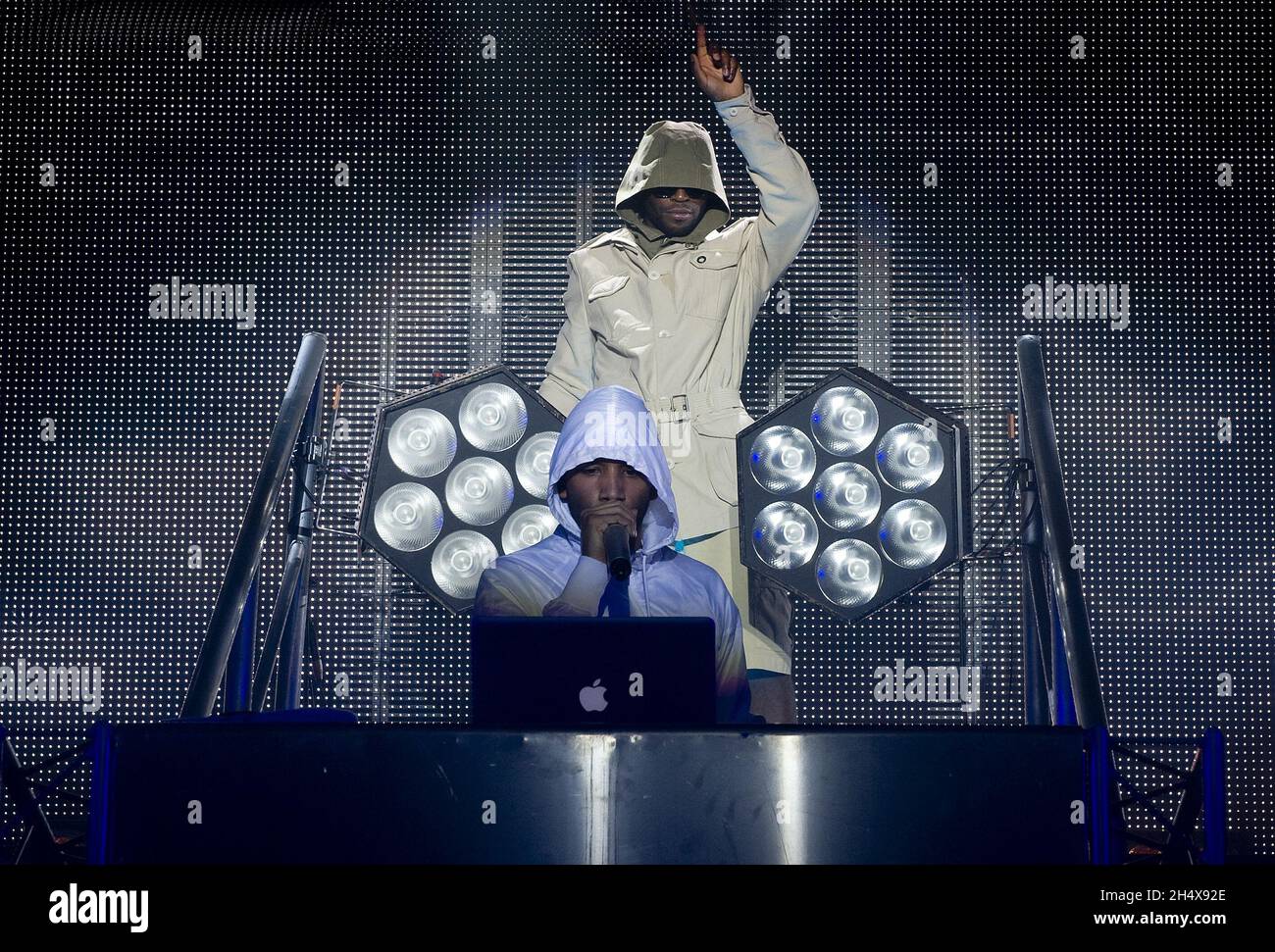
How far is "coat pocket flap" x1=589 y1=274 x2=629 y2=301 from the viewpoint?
18.1 feet

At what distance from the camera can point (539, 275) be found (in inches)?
229

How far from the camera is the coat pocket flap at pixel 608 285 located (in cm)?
551

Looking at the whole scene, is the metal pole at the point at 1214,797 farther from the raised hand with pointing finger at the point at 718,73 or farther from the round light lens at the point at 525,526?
the raised hand with pointing finger at the point at 718,73

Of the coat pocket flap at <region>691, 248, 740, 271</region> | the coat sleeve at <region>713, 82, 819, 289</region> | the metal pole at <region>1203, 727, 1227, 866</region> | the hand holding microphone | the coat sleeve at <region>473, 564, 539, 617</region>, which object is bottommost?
the metal pole at <region>1203, 727, 1227, 866</region>

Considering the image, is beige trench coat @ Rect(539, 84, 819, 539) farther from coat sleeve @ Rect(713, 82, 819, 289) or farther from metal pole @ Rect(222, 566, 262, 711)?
metal pole @ Rect(222, 566, 262, 711)

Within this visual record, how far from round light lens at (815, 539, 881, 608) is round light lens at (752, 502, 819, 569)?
0.07 m

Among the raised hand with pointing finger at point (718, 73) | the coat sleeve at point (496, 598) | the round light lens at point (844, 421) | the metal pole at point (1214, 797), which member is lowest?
the metal pole at point (1214, 797)

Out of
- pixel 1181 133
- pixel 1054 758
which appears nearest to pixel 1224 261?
pixel 1181 133

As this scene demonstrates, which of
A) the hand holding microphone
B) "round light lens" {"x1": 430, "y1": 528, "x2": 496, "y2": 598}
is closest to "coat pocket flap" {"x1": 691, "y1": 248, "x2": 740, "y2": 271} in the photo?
"round light lens" {"x1": 430, "y1": 528, "x2": 496, "y2": 598}

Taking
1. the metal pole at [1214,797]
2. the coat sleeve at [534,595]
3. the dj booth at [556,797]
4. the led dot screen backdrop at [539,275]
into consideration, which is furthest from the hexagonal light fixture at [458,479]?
the dj booth at [556,797]

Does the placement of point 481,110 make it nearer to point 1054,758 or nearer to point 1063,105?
point 1063,105

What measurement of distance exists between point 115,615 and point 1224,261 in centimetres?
433

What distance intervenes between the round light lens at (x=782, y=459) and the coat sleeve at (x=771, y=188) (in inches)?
25.2
